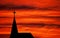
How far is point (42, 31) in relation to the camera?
193 centimetres

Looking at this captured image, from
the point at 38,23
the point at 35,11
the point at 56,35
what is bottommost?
the point at 56,35

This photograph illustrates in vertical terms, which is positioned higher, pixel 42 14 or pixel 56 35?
pixel 42 14

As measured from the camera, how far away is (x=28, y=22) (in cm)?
196

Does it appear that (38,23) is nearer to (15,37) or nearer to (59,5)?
(59,5)

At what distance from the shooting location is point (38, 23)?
6.41 ft

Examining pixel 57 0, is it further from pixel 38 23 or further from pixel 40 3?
pixel 38 23

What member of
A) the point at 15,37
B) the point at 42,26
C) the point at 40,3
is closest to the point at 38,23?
the point at 42,26

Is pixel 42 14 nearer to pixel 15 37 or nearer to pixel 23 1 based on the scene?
pixel 23 1

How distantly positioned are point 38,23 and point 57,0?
0.31 m

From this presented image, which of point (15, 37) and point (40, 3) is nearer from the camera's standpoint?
point (15, 37)

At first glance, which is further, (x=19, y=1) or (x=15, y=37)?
(x=19, y=1)

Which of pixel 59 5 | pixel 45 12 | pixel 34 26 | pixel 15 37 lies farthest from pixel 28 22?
pixel 15 37

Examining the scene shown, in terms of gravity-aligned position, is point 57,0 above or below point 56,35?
above

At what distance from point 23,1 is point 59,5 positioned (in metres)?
0.38
